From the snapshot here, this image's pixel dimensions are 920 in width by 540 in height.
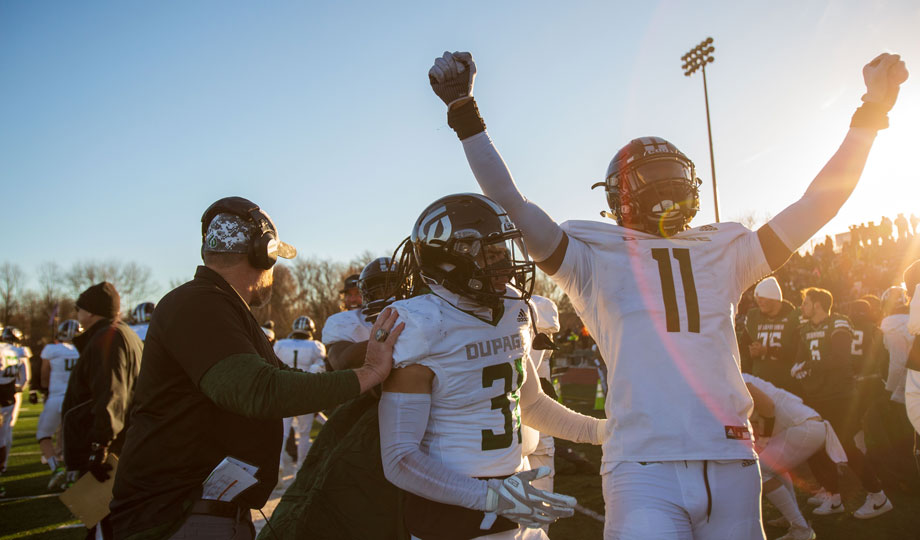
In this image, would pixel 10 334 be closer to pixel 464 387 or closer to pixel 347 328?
pixel 347 328

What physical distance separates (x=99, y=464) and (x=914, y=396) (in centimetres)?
648

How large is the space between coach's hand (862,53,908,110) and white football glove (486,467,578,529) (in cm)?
215

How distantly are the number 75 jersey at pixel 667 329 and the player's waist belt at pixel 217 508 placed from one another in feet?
4.90

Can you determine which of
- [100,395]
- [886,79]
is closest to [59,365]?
[100,395]

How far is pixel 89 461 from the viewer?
4.48m

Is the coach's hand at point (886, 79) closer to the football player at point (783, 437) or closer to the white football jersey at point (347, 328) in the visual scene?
the football player at point (783, 437)

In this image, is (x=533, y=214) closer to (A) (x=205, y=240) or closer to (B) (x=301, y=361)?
(A) (x=205, y=240)

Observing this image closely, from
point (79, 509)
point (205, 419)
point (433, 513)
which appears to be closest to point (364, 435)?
point (433, 513)

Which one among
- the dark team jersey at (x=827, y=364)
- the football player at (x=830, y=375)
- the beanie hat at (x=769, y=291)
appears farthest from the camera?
the beanie hat at (x=769, y=291)

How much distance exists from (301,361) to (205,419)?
7.76 metres

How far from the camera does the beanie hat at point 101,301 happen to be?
535cm

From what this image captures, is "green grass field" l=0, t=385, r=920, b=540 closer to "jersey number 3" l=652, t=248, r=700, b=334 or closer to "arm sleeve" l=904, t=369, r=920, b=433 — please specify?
"arm sleeve" l=904, t=369, r=920, b=433

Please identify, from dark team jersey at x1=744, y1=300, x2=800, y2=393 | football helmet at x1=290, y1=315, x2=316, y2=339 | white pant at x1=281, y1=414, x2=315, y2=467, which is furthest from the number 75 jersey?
football helmet at x1=290, y1=315, x2=316, y2=339

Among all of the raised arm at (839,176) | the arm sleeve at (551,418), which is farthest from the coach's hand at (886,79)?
the arm sleeve at (551,418)
